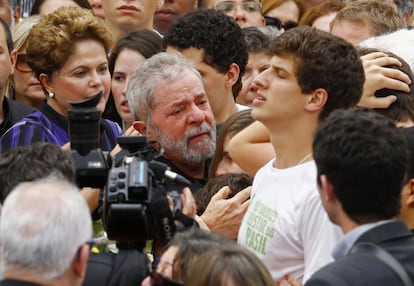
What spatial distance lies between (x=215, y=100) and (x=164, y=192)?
105 inches

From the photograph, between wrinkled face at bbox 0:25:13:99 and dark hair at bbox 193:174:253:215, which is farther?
wrinkled face at bbox 0:25:13:99

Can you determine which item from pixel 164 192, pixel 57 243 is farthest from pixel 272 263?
pixel 57 243

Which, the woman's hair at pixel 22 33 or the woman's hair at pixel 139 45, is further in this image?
the woman's hair at pixel 22 33

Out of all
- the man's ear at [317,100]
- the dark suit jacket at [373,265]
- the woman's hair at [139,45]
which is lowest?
the dark suit jacket at [373,265]

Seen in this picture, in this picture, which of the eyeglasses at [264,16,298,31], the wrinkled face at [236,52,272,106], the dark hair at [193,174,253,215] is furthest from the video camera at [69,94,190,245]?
the eyeglasses at [264,16,298,31]

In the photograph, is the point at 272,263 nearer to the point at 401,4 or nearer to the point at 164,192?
the point at 164,192

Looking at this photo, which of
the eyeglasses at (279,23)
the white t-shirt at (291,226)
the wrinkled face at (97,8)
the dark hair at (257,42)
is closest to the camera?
the white t-shirt at (291,226)

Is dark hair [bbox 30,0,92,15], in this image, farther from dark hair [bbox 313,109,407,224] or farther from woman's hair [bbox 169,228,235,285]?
dark hair [bbox 313,109,407,224]

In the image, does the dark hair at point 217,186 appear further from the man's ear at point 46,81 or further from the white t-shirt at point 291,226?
the man's ear at point 46,81

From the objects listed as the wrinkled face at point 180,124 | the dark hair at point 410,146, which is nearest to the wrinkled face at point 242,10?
the wrinkled face at point 180,124

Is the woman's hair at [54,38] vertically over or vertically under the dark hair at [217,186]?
over

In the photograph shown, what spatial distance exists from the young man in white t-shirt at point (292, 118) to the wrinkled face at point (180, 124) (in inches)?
33.3

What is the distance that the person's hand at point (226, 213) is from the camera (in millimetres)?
5797

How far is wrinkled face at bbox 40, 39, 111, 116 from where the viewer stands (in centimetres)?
683
